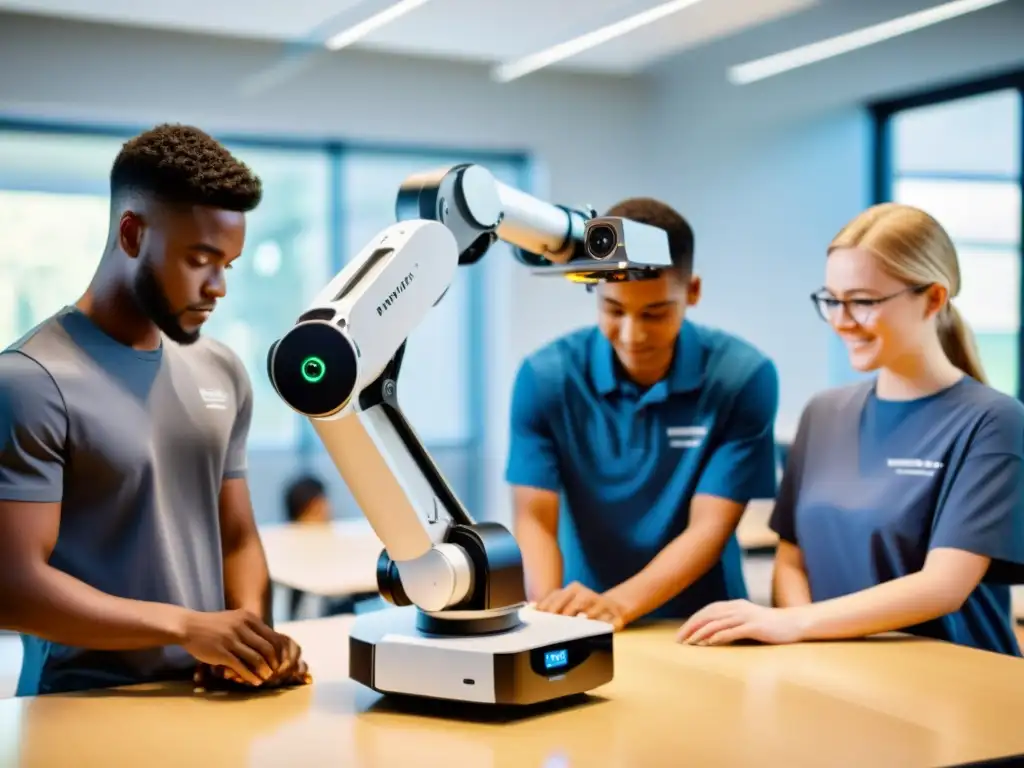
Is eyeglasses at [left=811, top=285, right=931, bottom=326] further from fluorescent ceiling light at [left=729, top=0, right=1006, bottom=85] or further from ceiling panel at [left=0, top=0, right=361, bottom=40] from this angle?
ceiling panel at [left=0, top=0, right=361, bottom=40]

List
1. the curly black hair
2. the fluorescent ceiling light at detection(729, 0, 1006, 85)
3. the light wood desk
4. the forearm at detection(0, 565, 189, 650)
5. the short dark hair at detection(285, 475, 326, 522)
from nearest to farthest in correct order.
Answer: the forearm at detection(0, 565, 189, 650)
the curly black hair
the light wood desk
the short dark hair at detection(285, 475, 326, 522)
the fluorescent ceiling light at detection(729, 0, 1006, 85)

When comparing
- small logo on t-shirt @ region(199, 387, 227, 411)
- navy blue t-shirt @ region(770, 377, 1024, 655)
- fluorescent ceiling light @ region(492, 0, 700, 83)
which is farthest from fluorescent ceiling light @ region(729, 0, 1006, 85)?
small logo on t-shirt @ region(199, 387, 227, 411)

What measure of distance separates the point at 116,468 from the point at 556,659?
63cm

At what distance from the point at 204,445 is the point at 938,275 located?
48.3 inches

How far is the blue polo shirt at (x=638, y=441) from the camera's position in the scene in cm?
207

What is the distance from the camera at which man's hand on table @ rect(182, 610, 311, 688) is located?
57.2 inches

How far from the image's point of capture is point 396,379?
4.56 ft

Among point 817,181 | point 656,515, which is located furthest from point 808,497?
point 817,181

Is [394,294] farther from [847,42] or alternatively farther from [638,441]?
[847,42]

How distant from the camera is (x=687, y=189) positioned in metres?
6.73

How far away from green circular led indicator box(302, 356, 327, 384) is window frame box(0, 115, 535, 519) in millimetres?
4799

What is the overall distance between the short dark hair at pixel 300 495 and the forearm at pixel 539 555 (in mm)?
2706

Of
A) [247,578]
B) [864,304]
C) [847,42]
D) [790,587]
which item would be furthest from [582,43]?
[247,578]

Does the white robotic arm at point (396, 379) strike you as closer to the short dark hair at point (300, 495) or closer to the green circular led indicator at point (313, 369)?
the green circular led indicator at point (313, 369)
